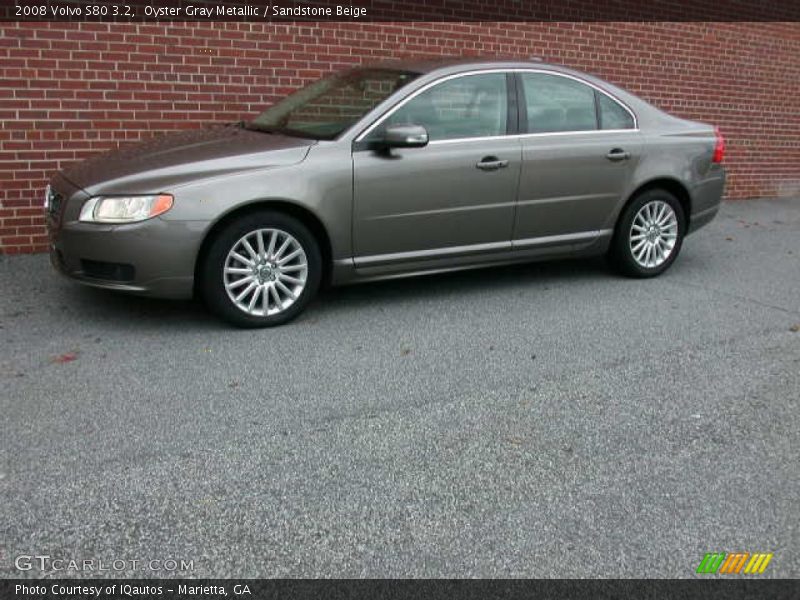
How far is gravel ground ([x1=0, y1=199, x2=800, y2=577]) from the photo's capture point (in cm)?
309

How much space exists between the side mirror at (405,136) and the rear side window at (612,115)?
1.81m

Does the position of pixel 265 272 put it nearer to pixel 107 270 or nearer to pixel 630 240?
pixel 107 270

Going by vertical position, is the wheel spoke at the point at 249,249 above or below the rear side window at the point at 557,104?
below

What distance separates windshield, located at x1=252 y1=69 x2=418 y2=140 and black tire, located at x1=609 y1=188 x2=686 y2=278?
208 cm

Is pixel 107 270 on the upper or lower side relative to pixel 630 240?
upper

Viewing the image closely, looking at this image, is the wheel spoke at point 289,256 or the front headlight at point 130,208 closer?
the front headlight at point 130,208

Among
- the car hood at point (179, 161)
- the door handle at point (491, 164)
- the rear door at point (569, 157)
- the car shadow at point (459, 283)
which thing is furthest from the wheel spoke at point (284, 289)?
the rear door at point (569, 157)

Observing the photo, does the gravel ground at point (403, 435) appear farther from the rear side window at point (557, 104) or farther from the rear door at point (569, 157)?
the rear side window at point (557, 104)

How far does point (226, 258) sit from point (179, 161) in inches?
26.8

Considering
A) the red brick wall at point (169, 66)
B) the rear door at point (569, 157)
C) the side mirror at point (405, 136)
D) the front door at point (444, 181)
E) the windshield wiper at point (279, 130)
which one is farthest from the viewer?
the red brick wall at point (169, 66)

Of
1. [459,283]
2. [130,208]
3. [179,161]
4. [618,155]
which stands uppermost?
[179,161]

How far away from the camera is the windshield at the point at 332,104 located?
19.4 feet

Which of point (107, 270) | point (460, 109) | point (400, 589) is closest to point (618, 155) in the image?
point (460, 109)

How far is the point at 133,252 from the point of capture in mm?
5148
